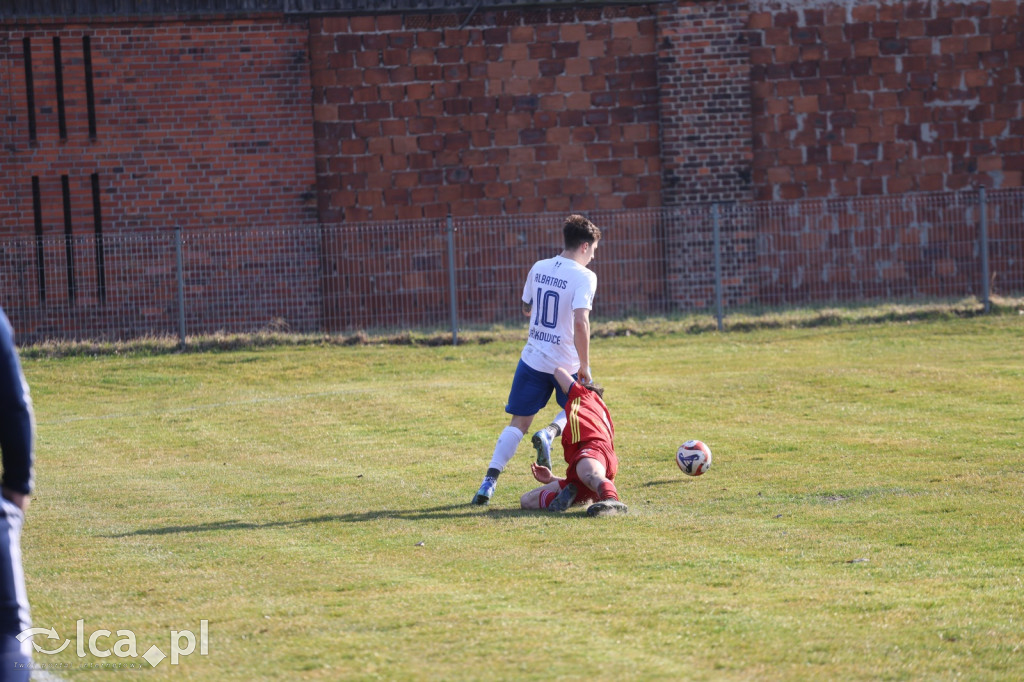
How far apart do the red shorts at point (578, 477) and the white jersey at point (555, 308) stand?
0.69 meters

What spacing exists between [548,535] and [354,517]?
157 cm

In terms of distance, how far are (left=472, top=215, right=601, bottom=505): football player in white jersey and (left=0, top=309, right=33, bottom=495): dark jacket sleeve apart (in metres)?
5.28

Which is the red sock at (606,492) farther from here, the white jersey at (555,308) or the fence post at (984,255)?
the fence post at (984,255)

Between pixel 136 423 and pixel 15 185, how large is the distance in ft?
25.8

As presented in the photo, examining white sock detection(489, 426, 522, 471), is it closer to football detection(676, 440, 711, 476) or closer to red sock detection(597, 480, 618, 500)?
red sock detection(597, 480, 618, 500)

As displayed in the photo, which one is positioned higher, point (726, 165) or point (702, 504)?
point (726, 165)

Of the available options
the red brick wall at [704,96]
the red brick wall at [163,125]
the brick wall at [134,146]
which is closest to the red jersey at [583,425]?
the brick wall at [134,146]

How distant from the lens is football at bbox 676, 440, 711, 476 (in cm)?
956

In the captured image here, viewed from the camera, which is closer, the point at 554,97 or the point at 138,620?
the point at 138,620

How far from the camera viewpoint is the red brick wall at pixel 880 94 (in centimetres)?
2148

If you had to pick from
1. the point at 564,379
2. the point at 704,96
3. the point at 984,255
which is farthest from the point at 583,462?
the point at 704,96

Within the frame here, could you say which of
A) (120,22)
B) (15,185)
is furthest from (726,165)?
(15,185)

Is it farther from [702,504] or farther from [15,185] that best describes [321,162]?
[702,504]

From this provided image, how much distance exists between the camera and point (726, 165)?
21.4m
